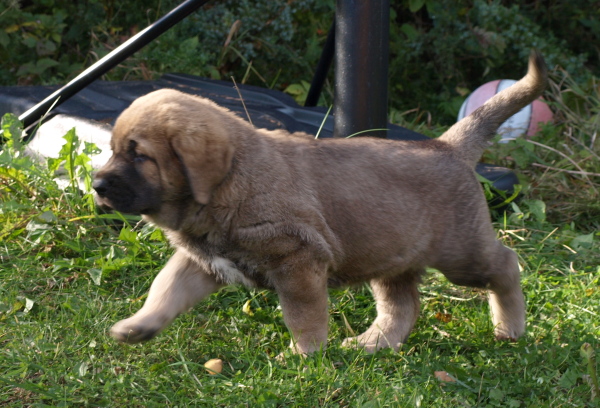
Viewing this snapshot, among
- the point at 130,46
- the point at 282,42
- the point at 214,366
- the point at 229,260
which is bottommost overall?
the point at 282,42

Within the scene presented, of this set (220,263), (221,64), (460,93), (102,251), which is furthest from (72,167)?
(460,93)

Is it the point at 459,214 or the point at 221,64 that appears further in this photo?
the point at 221,64

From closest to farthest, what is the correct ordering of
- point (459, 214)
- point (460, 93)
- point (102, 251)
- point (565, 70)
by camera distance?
point (459, 214) → point (102, 251) → point (565, 70) → point (460, 93)

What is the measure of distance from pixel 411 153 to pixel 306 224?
67 centimetres

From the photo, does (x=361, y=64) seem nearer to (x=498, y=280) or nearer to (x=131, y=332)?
(x=498, y=280)

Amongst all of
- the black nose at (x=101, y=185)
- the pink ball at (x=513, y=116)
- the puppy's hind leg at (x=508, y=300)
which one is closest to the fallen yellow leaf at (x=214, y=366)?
the black nose at (x=101, y=185)

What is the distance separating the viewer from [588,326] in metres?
3.38

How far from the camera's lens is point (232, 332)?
3.33m

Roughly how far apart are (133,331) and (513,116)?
4005 millimetres

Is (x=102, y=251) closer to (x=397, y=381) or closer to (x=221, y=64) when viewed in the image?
(x=397, y=381)

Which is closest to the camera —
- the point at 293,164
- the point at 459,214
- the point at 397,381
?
the point at 397,381

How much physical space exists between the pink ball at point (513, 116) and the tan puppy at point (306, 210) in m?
2.30

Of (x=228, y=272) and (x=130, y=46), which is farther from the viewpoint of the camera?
(x=130, y=46)

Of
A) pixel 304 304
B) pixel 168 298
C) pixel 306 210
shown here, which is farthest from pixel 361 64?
pixel 168 298
